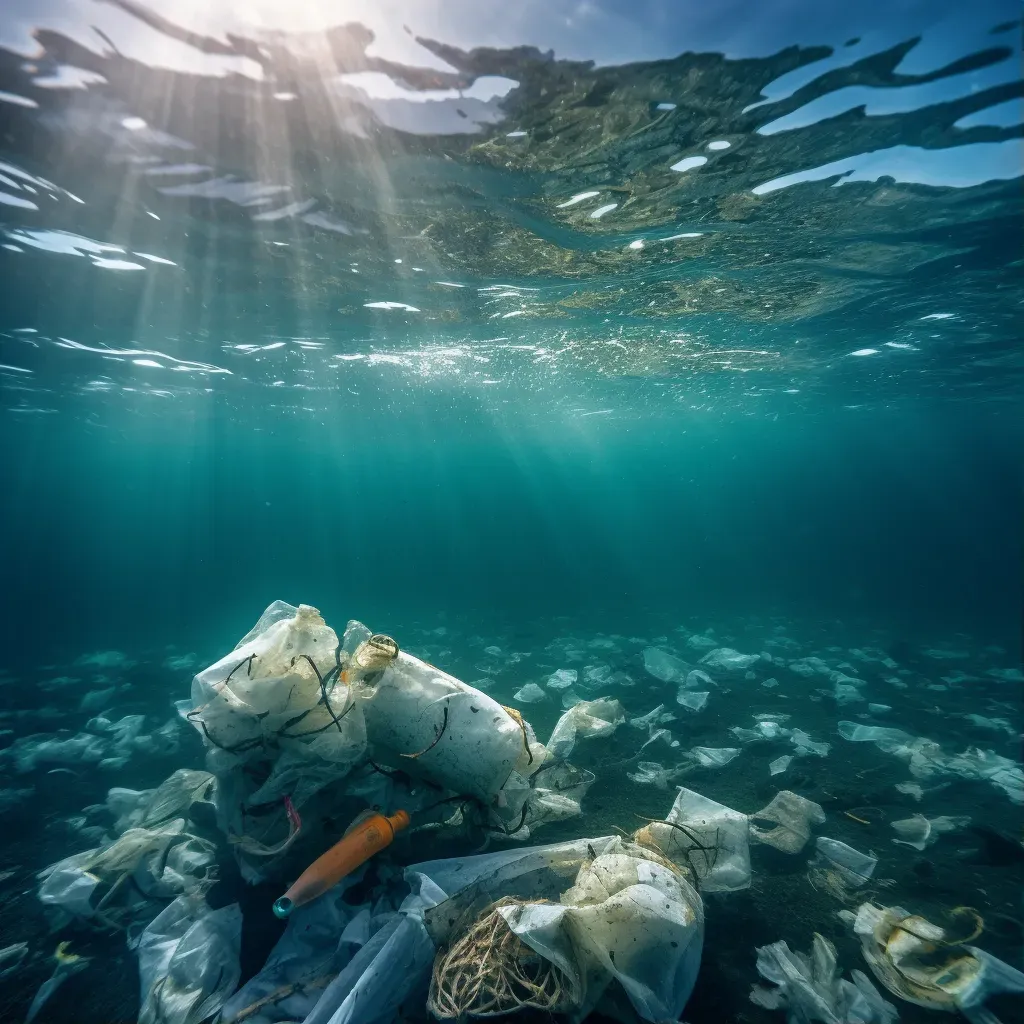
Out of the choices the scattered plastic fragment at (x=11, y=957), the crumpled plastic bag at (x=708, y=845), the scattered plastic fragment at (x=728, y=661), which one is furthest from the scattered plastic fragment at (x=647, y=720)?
the scattered plastic fragment at (x=11, y=957)

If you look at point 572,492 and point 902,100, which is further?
point 572,492

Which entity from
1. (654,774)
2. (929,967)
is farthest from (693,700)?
(929,967)

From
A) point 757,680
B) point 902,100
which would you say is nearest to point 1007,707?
point 757,680

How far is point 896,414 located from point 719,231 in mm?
30540

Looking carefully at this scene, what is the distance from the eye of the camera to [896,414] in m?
29.8

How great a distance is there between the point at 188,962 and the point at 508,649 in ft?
38.5

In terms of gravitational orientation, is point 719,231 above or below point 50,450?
above

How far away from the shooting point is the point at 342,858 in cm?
312

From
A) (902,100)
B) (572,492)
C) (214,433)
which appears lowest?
(572,492)

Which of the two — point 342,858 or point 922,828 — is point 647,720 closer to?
point 922,828

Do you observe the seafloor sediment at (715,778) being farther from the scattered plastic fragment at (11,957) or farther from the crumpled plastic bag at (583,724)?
the crumpled plastic bag at (583,724)

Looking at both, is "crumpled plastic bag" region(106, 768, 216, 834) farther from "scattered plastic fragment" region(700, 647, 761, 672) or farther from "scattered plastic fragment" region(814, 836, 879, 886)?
"scattered plastic fragment" region(700, 647, 761, 672)

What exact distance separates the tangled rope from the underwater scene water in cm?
3

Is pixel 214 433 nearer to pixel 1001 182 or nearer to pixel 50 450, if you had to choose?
pixel 50 450
